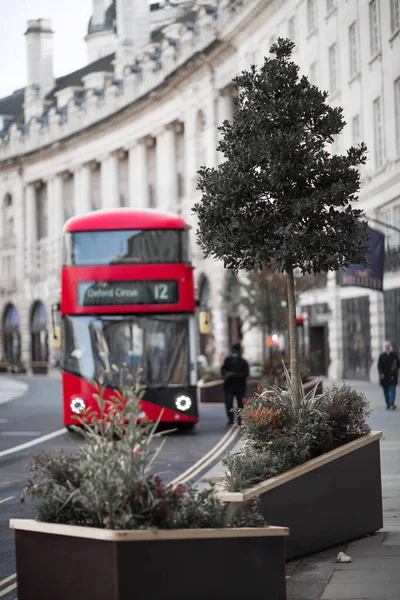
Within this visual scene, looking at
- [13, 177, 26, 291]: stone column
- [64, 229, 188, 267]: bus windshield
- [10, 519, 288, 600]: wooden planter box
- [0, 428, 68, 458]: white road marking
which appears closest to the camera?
[10, 519, 288, 600]: wooden planter box

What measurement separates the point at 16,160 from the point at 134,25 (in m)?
17.6

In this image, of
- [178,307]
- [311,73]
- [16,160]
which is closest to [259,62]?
[311,73]

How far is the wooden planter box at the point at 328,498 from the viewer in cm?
896

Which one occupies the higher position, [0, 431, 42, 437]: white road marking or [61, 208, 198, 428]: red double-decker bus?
[61, 208, 198, 428]: red double-decker bus

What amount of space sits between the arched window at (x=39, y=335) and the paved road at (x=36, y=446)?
47830 mm

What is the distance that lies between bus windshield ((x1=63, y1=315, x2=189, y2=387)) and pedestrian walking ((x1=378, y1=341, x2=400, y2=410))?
5.68 m

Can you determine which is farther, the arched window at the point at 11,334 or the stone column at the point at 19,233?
the stone column at the point at 19,233

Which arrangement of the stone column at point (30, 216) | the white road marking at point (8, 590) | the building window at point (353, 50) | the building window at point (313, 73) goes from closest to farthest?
the white road marking at point (8, 590) → the building window at point (353, 50) → the building window at point (313, 73) → the stone column at point (30, 216)

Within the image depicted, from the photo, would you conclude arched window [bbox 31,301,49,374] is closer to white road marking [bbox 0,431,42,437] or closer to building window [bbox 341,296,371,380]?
building window [bbox 341,296,371,380]

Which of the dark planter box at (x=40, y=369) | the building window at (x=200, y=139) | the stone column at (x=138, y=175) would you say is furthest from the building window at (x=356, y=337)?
the dark planter box at (x=40, y=369)

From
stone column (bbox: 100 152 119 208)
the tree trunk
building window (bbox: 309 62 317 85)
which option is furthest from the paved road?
stone column (bbox: 100 152 119 208)

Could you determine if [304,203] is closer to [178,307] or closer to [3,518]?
[3,518]

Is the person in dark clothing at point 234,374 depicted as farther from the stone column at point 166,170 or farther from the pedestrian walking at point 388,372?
the stone column at point 166,170

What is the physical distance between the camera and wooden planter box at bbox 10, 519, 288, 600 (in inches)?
257
